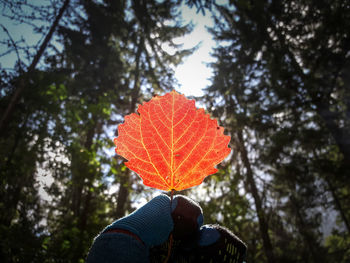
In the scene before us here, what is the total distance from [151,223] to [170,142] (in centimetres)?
33

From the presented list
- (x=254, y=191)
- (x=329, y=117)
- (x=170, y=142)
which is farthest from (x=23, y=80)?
(x=254, y=191)

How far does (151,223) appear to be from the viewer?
79 centimetres

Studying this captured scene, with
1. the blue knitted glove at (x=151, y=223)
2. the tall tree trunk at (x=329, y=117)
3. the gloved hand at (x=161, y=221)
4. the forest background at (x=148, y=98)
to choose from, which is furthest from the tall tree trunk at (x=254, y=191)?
the blue knitted glove at (x=151, y=223)

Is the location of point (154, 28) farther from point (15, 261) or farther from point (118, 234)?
point (15, 261)

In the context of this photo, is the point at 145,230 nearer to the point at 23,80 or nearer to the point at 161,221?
the point at 161,221

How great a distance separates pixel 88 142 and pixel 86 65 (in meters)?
4.64

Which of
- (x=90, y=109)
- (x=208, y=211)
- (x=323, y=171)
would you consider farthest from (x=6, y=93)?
(x=323, y=171)

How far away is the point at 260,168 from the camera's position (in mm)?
10492

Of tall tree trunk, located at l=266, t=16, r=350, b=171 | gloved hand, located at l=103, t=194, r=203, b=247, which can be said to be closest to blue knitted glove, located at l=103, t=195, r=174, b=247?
gloved hand, located at l=103, t=194, r=203, b=247

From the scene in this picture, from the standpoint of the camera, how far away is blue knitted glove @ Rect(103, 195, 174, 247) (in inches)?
28.7

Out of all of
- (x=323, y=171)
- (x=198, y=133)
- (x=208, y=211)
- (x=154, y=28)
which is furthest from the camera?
(x=323, y=171)

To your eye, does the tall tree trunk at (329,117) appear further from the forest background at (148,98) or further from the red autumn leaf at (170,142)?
the red autumn leaf at (170,142)

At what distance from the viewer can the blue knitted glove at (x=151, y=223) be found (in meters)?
0.73

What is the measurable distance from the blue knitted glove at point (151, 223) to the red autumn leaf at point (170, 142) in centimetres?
10
